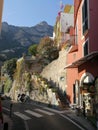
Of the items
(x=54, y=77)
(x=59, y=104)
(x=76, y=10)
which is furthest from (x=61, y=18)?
(x=59, y=104)

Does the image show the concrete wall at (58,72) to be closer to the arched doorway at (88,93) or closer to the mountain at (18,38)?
the arched doorway at (88,93)

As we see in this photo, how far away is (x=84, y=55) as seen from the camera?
26.6m

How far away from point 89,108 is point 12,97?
95.4 ft

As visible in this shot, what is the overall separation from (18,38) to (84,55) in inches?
3760

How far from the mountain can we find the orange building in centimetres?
5634

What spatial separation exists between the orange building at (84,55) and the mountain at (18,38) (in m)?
56.3

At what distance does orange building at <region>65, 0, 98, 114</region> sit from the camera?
2341 centimetres

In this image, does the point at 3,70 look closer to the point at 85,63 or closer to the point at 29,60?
the point at 29,60

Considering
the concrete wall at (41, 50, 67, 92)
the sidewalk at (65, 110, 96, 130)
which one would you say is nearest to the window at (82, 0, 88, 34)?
the concrete wall at (41, 50, 67, 92)

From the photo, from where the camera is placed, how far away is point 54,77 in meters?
38.2

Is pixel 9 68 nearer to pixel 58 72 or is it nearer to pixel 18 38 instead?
pixel 58 72

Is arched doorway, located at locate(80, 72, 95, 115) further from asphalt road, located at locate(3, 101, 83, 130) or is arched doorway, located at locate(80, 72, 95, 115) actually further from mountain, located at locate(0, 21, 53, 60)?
mountain, located at locate(0, 21, 53, 60)

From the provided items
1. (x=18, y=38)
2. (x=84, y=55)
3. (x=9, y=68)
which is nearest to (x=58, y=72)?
(x=84, y=55)

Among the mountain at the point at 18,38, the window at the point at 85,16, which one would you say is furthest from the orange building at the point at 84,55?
the mountain at the point at 18,38
